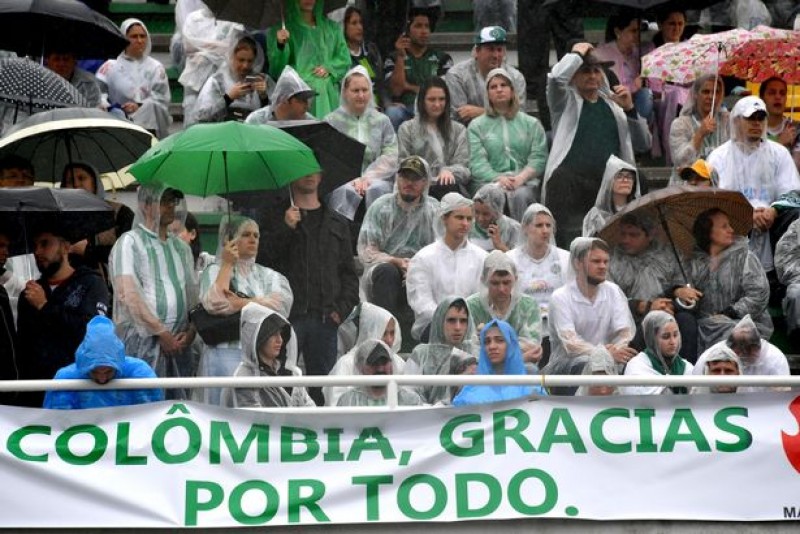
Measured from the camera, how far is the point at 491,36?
1495 centimetres

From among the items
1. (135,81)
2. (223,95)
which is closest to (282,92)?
(223,95)

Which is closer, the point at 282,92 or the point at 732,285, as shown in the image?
the point at 732,285

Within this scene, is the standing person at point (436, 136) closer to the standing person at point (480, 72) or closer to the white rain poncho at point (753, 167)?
the standing person at point (480, 72)

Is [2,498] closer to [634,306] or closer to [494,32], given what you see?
[634,306]

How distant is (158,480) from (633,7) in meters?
6.42

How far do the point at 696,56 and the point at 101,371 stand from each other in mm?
6045

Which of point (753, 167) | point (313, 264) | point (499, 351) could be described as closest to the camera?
point (499, 351)

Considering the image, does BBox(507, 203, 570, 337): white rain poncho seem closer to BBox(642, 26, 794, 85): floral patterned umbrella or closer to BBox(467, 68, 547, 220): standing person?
BBox(467, 68, 547, 220): standing person

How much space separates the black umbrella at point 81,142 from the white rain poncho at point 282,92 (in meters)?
0.79

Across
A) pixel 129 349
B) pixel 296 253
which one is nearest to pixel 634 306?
pixel 296 253

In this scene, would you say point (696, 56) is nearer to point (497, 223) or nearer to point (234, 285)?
point (497, 223)

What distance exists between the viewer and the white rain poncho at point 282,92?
13.5 m

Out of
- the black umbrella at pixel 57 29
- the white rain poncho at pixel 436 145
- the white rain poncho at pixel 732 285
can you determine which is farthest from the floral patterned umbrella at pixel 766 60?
the black umbrella at pixel 57 29

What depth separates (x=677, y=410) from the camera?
404 inches
